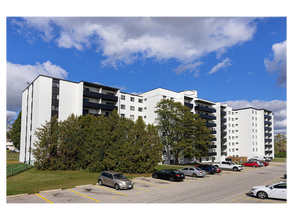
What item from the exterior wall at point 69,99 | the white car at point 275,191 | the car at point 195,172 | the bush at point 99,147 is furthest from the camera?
the exterior wall at point 69,99

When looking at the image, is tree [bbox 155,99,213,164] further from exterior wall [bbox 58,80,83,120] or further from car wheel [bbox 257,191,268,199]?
car wheel [bbox 257,191,268,199]

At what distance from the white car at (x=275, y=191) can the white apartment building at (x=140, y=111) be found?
35.2 m

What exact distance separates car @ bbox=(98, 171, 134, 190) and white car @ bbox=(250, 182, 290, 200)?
1103cm

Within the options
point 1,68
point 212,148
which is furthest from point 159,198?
point 212,148

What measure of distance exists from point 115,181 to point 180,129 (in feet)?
104

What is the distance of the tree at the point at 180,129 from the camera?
48.2 m

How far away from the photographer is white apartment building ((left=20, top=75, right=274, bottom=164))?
4006cm

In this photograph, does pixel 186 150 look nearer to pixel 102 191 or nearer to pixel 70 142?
pixel 70 142

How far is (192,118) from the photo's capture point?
50344 millimetres

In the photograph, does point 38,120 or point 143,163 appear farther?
point 38,120

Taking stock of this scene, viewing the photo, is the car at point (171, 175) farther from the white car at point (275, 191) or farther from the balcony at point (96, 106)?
the balcony at point (96, 106)

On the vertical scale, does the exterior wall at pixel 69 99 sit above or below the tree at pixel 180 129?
above

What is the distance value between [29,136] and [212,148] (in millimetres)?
53542

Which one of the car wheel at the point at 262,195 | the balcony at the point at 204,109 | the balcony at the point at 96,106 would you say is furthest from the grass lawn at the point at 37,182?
the balcony at the point at 204,109
